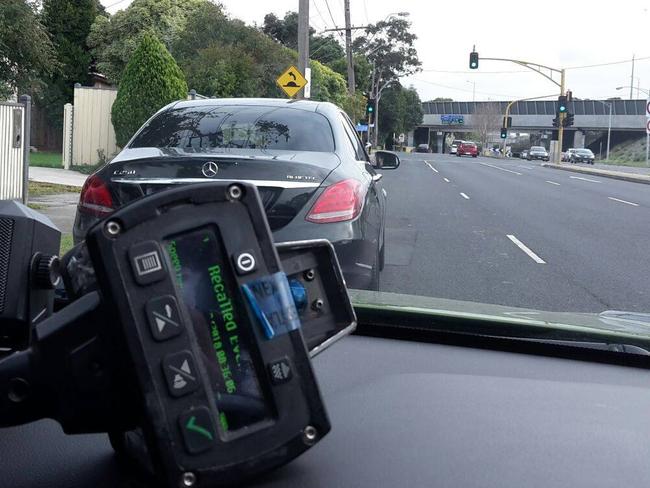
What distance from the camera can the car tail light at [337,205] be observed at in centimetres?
564

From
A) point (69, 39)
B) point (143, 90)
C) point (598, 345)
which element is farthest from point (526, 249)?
point (69, 39)

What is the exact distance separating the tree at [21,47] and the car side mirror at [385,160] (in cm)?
1035

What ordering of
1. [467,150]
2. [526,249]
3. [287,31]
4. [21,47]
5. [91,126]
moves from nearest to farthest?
1. [526,249]
2. [21,47]
3. [91,126]
4. [287,31]
5. [467,150]

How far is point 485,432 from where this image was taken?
236 cm

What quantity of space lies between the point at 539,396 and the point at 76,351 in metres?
1.58

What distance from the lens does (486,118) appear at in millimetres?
119500

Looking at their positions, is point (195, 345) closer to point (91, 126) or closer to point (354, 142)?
point (354, 142)

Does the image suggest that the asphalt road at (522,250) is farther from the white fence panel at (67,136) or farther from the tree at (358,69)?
the tree at (358,69)

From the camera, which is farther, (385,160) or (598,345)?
(385,160)

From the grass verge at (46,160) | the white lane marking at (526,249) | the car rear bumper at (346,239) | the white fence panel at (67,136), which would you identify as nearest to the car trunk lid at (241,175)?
the car rear bumper at (346,239)

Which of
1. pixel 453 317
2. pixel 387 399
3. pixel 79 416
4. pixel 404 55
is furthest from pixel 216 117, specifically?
pixel 404 55

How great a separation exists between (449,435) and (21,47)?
1685cm

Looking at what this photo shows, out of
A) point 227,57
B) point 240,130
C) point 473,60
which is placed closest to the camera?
point 240,130

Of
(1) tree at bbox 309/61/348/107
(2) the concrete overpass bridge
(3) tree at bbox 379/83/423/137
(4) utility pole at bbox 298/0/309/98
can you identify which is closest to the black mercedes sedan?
(4) utility pole at bbox 298/0/309/98
